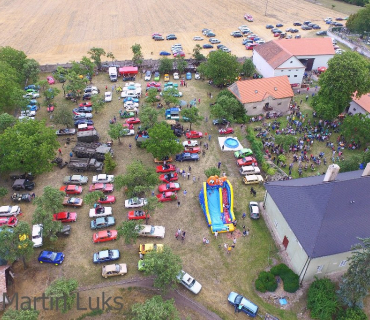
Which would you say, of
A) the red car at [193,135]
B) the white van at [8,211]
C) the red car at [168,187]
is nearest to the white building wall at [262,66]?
the red car at [193,135]

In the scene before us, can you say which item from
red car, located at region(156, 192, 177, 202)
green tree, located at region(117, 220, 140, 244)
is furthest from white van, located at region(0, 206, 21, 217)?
red car, located at region(156, 192, 177, 202)

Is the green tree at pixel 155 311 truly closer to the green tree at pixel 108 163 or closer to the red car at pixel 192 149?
the green tree at pixel 108 163

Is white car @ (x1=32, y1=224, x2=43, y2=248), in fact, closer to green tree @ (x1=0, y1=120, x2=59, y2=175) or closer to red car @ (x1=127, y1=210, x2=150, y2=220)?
green tree @ (x1=0, y1=120, x2=59, y2=175)

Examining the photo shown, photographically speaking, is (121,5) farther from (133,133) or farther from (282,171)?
(282,171)

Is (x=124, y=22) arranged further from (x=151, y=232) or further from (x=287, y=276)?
(x=287, y=276)

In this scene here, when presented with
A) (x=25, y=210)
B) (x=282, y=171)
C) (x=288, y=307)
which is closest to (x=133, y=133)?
(x=25, y=210)

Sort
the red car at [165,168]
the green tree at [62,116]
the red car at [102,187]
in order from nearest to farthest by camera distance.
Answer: the red car at [102,187]
the red car at [165,168]
the green tree at [62,116]

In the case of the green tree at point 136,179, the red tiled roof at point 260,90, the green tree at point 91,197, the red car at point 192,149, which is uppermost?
the red tiled roof at point 260,90

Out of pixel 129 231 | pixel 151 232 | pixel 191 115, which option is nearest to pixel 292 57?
pixel 191 115
